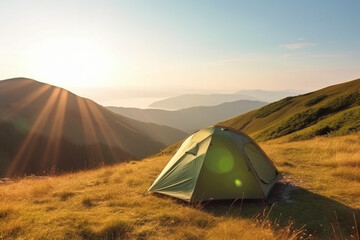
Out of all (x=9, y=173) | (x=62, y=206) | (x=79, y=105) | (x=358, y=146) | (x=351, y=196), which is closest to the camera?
(x=62, y=206)

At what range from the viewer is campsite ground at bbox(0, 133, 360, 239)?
838 cm

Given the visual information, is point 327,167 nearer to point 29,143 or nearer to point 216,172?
point 216,172

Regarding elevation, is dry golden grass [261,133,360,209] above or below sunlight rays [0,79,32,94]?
below

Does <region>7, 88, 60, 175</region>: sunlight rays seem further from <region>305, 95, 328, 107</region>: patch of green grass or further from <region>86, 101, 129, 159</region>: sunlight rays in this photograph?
<region>305, 95, 328, 107</region>: patch of green grass

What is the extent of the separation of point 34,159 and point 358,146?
99157 mm

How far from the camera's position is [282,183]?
1485cm

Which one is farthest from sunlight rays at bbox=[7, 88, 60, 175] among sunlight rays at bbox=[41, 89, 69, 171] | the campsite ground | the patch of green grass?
the campsite ground

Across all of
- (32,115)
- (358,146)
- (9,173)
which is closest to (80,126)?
(32,115)

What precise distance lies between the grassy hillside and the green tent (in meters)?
23.1

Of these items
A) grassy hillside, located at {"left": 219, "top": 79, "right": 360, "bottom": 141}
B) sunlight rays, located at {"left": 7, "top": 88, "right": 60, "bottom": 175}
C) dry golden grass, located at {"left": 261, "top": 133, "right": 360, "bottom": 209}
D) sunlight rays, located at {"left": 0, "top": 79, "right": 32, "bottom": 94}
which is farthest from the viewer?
sunlight rays, located at {"left": 0, "top": 79, "right": 32, "bottom": 94}

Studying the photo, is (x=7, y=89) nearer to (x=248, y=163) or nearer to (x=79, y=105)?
(x=79, y=105)

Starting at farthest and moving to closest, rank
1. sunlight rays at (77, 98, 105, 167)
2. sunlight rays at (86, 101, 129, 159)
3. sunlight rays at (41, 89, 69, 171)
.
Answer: sunlight rays at (86, 101, 129, 159) → sunlight rays at (77, 98, 105, 167) → sunlight rays at (41, 89, 69, 171)

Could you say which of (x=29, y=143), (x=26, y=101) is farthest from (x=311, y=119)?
(x=26, y=101)

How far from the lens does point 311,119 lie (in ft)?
153
